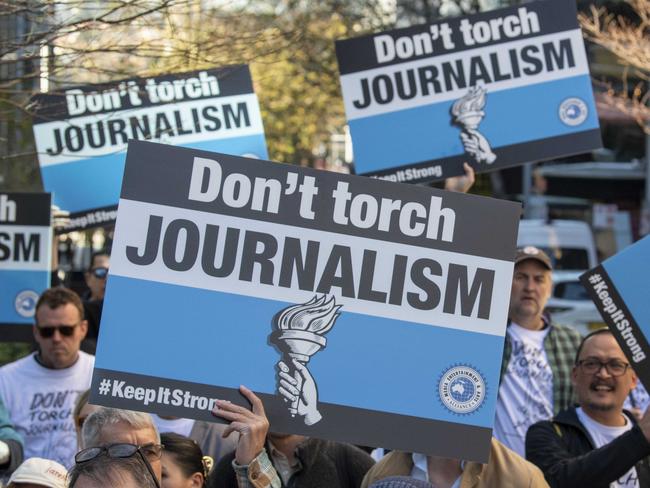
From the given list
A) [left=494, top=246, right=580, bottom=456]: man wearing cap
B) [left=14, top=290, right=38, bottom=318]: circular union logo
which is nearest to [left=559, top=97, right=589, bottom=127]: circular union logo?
[left=494, top=246, right=580, bottom=456]: man wearing cap

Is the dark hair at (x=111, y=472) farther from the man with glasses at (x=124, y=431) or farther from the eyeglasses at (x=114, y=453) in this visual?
the man with glasses at (x=124, y=431)

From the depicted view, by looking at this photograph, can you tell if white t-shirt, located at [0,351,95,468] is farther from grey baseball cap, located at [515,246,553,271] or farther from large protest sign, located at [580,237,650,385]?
large protest sign, located at [580,237,650,385]

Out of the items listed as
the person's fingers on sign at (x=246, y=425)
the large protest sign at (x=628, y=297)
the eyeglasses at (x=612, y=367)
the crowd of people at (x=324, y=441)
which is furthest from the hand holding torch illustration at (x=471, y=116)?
the person's fingers on sign at (x=246, y=425)

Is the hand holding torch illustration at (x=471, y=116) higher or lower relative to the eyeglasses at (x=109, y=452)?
higher

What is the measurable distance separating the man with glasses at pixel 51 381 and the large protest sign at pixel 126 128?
4.85 feet

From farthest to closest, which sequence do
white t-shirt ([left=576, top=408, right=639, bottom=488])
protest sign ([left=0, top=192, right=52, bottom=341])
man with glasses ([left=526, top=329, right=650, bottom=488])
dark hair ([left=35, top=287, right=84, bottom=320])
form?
1. protest sign ([left=0, top=192, right=52, bottom=341])
2. dark hair ([left=35, top=287, right=84, bottom=320])
3. white t-shirt ([left=576, top=408, right=639, bottom=488])
4. man with glasses ([left=526, top=329, right=650, bottom=488])

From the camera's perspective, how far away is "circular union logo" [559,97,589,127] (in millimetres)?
7203

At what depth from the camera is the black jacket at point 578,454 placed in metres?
4.78


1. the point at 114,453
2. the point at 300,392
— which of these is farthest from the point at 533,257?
the point at 114,453

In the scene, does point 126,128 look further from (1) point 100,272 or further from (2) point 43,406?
(2) point 43,406

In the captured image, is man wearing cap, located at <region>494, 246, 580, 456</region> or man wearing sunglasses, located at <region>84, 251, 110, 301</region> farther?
man wearing sunglasses, located at <region>84, 251, 110, 301</region>

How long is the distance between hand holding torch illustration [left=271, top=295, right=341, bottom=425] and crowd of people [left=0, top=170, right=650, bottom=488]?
131 mm

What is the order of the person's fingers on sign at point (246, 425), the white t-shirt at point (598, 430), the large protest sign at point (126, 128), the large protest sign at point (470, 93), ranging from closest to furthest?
the person's fingers on sign at point (246, 425)
the white t-shirt at point (598, 430)
the large protest sign at point (470, 93)
the large protest sign at point (126, 128)

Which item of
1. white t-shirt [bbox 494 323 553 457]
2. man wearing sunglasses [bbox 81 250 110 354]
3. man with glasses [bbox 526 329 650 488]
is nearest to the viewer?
man with glasses [bbox 526 329 650 488]
